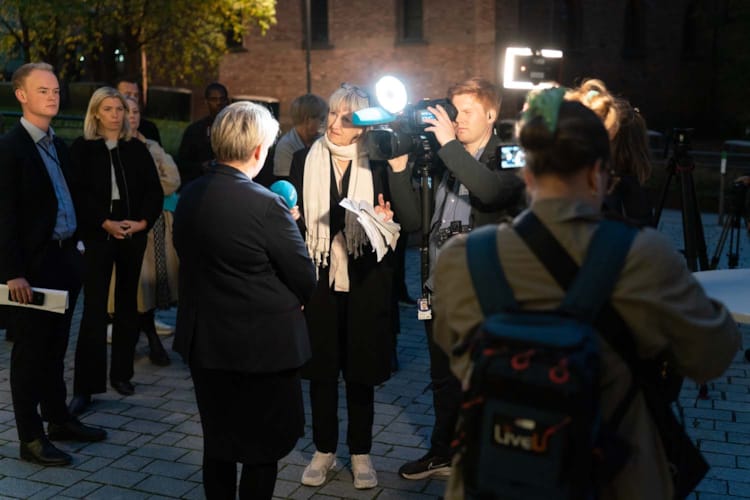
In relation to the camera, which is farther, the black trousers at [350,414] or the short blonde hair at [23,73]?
the short blonde hair at [23,73]

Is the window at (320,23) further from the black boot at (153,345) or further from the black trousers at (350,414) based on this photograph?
the black trousers at (350,414)

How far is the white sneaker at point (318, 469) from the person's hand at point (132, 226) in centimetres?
205

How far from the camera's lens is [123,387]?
20.6 ft

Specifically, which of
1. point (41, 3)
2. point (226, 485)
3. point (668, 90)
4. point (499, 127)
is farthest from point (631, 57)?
point (226, 485)

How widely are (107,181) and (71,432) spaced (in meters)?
1.60

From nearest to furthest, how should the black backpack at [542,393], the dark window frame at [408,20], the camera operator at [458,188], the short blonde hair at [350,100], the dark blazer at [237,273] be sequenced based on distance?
the black backpack at [542,393]
the dark blazer at [237,273]
the camera operator at [458,188]
the short blonde hair at [350,100]
the dark window frame at [408,20]

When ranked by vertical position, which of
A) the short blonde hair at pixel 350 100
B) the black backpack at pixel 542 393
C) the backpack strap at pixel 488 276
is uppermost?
the short blonde hair at pixel 350 100

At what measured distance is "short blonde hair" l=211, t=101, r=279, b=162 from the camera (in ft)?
11.7

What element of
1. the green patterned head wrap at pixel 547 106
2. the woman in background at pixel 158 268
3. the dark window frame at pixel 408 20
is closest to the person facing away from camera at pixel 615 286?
the green patterned head wrap at pixel 547 106

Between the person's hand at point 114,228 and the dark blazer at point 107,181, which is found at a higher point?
the dark blazer at point 107,181

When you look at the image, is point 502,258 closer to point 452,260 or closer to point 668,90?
point 452,260

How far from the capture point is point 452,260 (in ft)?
7.81

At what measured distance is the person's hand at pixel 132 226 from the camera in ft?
19.7

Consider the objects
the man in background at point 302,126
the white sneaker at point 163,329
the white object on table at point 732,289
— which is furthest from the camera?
the white sneaker at point 163,329
